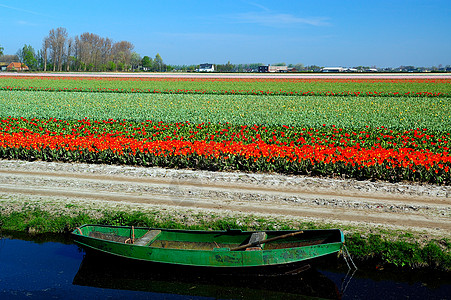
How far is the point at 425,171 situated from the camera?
14.6 metres

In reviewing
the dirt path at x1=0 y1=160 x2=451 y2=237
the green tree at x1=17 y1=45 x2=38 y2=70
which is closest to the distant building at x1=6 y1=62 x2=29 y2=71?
the green tree at x1=17 y1=45 x2=38 y2=70

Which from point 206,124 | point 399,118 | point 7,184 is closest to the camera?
point 7,184

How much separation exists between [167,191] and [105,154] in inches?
193

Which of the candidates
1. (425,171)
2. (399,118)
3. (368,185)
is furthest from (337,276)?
(399,118)

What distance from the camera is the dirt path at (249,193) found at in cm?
1129

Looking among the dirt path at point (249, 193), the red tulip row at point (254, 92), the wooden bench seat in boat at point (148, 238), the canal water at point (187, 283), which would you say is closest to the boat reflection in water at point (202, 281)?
the canal water at point (187, 283)

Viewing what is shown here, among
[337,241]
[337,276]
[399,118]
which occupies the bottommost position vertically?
[337,276]

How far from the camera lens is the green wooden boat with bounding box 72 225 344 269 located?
8328mm

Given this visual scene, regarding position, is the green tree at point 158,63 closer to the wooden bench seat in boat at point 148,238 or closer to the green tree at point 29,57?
the green tree at point 29,57

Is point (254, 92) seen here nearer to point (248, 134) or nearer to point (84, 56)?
point (248, 134)

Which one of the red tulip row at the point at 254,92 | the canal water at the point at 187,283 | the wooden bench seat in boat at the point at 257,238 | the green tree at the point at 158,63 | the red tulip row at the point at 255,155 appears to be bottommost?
the canal water at the point at 187,283

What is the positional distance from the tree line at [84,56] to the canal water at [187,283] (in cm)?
14108

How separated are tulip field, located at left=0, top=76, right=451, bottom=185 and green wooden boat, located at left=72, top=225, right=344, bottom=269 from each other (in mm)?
6330

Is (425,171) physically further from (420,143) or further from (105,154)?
(105,154)
